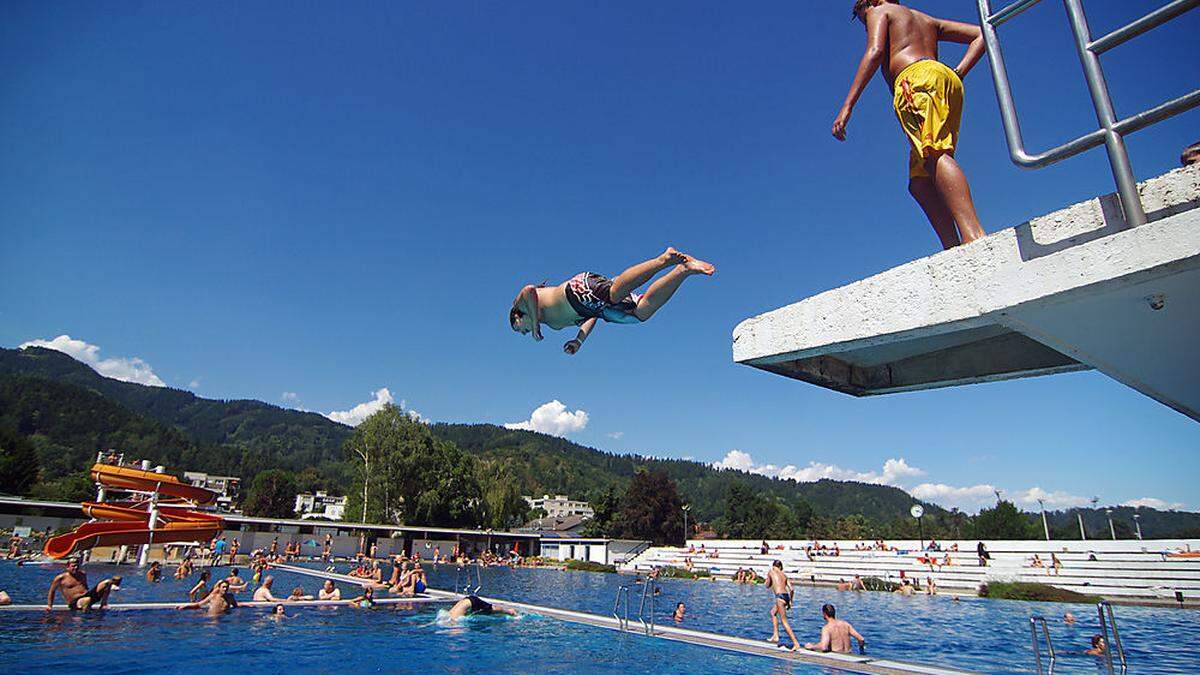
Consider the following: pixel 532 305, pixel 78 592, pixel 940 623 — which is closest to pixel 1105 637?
pixel 532 305

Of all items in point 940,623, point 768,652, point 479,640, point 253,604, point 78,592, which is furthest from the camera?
point 940,623

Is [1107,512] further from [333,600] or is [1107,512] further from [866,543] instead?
[333,600]

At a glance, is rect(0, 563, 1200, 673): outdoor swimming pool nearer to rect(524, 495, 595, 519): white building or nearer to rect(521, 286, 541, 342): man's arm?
rect(521, 286, 541, 342): man's arm

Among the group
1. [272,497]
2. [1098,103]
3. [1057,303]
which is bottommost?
[272,497]

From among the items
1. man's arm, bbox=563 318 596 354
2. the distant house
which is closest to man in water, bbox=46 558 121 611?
man's arm, bbox=563 318 596 354

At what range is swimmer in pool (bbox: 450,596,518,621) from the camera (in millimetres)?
16172

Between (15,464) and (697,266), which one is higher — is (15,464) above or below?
above

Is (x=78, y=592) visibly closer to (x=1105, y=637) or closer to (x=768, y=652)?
(x=768, y=652)

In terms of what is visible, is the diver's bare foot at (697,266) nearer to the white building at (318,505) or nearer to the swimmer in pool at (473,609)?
the swimmer in pool at (473,609)

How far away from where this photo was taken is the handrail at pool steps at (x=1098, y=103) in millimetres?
1949

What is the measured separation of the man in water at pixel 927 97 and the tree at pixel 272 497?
118m

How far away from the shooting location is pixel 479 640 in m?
13.9

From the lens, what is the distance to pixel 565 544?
6338cm

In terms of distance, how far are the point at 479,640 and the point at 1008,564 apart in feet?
100
